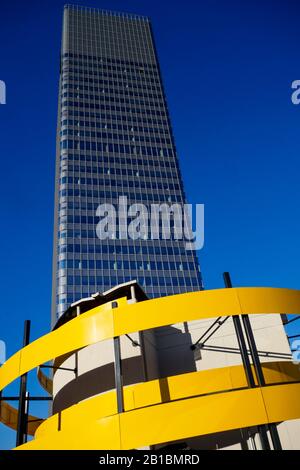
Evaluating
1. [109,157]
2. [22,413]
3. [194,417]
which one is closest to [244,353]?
[194,417]

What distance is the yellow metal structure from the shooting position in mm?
10734

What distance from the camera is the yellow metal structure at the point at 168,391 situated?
35.2 ft

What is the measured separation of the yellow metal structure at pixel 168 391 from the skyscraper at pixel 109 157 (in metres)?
66.7

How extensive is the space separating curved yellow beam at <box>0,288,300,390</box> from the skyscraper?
6757cm

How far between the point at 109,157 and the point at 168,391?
98106mm

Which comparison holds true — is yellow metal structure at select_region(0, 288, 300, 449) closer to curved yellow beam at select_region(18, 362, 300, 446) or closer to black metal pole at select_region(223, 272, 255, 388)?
curved yellow beam at select_region(18, 362, 300, 446)

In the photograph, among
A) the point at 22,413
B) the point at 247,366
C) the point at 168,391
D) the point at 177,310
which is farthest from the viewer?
the point at 22,413

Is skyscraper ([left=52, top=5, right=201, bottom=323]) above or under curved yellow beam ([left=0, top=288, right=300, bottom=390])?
above

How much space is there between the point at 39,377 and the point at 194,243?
79.2 meters

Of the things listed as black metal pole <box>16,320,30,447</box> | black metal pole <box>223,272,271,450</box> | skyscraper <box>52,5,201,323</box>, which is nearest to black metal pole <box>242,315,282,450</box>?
black metal pole <box>223,272,271,450</box>

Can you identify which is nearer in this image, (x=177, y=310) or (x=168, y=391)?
(x=177, y=310)

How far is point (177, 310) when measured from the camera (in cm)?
1226

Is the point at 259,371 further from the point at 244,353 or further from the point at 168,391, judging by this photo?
the point at 168,391
